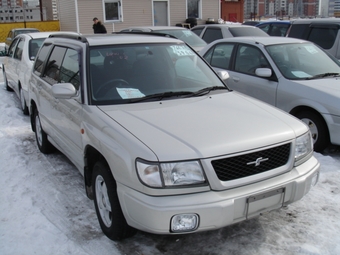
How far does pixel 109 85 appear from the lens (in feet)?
13.6

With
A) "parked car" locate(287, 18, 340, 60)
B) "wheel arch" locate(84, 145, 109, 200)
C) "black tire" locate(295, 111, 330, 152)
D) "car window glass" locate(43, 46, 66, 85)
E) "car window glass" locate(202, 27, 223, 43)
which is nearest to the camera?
"wheel arch" locate(84, 145, 109, 200)

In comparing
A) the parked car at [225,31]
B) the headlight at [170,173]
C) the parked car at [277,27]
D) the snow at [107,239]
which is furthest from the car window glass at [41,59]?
the parked car at [277,27]

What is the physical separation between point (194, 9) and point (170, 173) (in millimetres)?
25813

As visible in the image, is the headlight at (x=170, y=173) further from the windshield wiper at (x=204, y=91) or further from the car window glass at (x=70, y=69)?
the car window glass at (x=70, y=69)

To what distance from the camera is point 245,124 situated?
3.50m

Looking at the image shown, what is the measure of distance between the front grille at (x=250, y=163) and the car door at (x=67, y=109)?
5.34 ft

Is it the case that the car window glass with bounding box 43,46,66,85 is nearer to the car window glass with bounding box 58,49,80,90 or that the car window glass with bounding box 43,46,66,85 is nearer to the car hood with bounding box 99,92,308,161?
the car window glass with bounding box 58,49,80,90

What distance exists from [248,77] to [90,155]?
3.86m

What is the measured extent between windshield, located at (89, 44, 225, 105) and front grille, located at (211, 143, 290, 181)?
123 cm

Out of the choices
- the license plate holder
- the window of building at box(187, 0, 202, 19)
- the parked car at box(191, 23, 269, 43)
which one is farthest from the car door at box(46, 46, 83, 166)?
the window of building at box(187, 0, 202, 19)

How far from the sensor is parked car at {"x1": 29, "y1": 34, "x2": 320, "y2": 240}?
9.89 ft

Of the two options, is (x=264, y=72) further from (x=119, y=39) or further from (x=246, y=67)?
(x=119, y=39)

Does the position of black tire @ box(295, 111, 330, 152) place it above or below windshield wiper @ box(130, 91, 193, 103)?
below

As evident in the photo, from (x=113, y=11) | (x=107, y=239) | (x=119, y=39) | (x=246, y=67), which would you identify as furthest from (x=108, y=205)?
(x=113, y=11)
